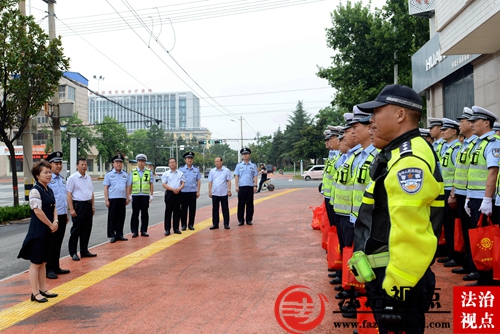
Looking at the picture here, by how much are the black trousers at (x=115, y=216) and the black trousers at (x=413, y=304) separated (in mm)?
8638

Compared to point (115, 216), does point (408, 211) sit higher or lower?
higher

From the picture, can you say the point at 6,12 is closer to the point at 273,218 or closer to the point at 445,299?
the point at 273,218

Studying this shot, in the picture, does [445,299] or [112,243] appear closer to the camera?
[445,299]

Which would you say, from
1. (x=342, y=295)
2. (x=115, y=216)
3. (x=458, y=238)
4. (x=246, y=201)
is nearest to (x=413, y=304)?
(x=342, y=295)

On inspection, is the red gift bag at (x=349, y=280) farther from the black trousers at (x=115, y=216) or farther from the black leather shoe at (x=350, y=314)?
the black trousers at (x=115, y=216)

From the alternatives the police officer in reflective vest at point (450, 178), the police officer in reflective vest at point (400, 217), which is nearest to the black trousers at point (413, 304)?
the police officer in reflective vest at point (400, 217)

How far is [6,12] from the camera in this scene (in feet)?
47.9

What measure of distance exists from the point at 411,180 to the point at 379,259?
0.51m

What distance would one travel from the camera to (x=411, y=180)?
228cm

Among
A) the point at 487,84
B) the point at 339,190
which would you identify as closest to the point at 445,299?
the point at 339,190

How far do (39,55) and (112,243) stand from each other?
8.35 meters

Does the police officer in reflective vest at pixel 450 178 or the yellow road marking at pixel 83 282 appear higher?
the police officer in reflective vest at pixel 450 178

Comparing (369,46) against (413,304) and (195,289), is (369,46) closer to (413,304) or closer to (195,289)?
(195,289)

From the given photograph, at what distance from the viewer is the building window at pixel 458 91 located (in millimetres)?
13273
